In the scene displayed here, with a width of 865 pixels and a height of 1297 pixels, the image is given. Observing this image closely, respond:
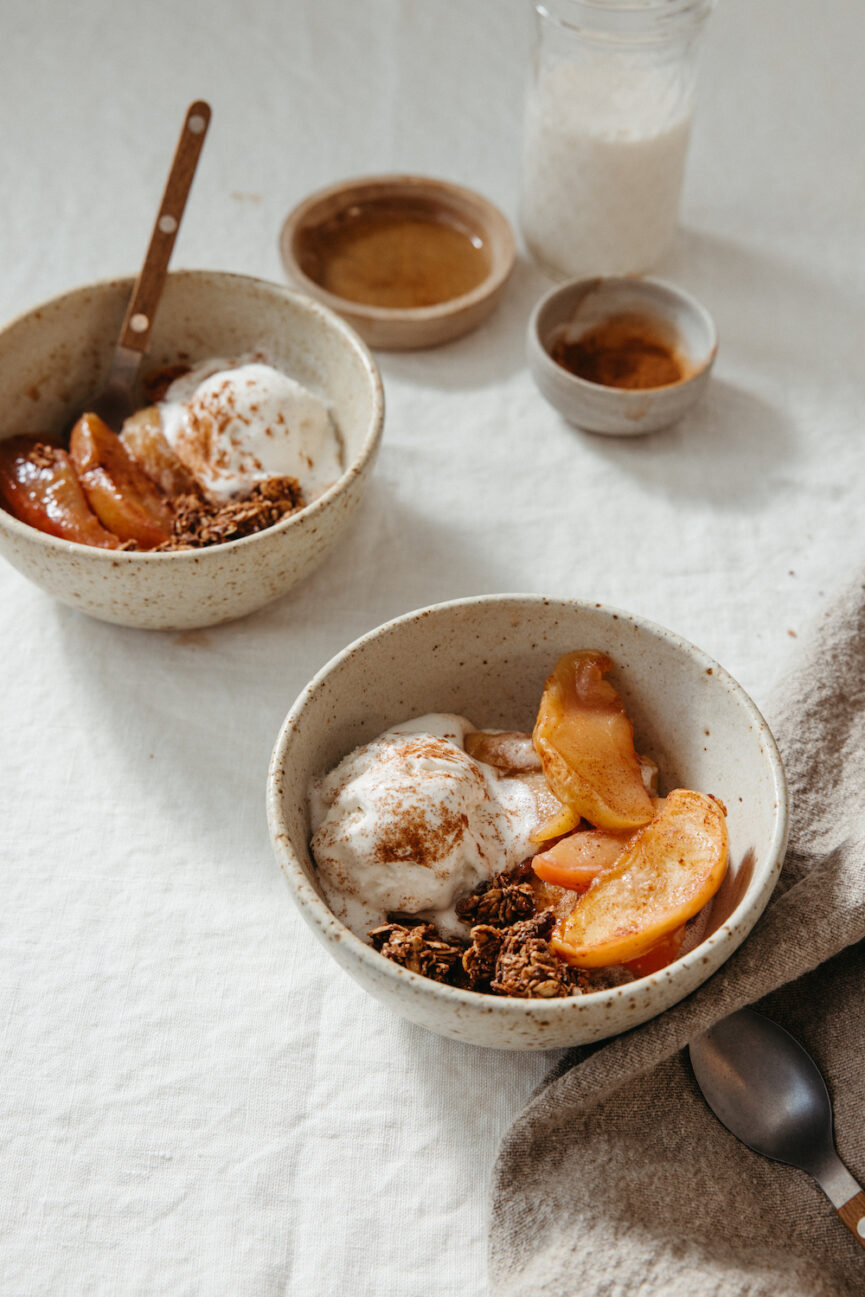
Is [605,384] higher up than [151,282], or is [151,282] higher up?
[151,282]

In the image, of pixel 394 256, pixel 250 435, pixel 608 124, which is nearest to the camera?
pixel 250 435

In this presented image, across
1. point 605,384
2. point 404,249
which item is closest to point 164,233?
point 404,249

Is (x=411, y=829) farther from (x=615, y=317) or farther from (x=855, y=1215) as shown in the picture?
(x=615, y=317)

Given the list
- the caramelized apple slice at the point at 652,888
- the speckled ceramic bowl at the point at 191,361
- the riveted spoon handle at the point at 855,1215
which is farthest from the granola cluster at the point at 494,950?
the speckled ceramic bowl at the point at 191,361

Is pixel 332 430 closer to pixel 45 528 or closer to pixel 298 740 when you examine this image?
pixel 45 528

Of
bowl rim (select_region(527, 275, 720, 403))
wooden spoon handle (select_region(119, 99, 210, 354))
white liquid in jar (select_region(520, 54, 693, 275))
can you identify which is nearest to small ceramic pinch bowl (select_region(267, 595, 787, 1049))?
bowl rim (select_region(527, 275, 720, 403))

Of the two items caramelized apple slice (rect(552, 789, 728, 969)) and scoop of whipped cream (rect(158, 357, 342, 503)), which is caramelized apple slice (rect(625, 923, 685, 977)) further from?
scoop of whipped cream (rect(158, 357, 342, 503))

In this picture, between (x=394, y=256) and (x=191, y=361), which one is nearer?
(x=191, y=361)

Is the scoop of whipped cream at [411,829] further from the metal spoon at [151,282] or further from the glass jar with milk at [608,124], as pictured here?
the glass jar with milk at [608,124]
